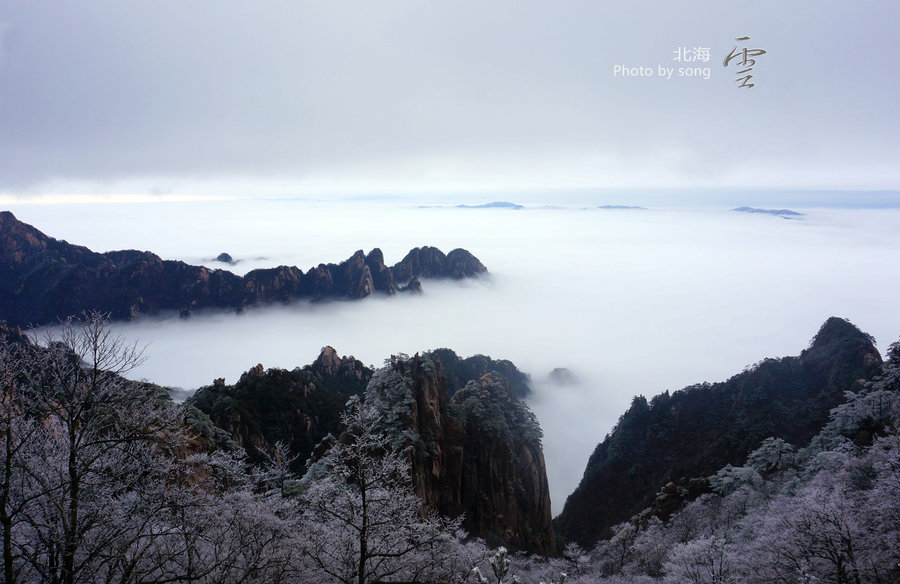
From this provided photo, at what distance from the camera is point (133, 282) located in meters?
133

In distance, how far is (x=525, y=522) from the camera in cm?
3953

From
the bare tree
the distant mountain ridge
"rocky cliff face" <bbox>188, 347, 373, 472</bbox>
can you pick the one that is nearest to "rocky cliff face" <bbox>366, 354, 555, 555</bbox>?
the bare tree

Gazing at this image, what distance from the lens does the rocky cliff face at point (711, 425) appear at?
45.8 m

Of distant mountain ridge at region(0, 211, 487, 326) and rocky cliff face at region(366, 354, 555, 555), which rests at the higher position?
distant mountain ridge at region(0, 211, 487, 326)

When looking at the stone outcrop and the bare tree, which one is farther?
the stone outcrop

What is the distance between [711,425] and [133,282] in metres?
157

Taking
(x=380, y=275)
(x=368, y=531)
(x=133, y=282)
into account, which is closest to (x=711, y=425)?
(x=368, y=531)

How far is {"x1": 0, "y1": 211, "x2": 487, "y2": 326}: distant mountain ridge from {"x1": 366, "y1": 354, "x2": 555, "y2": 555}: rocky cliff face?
339 feet

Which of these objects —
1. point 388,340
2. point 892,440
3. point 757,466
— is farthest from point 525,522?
point 388,340

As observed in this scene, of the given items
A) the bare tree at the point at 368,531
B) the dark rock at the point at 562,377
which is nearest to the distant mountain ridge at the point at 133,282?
the dark rock at the point at 562,377

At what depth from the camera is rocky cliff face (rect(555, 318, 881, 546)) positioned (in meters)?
45.8

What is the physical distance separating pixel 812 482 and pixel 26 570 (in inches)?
1471

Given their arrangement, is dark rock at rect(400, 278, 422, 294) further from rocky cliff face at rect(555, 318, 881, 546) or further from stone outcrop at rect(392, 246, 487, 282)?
rocky cliff face at rect(555, 318, 881, 546)

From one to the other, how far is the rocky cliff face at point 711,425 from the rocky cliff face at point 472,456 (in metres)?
12.8
